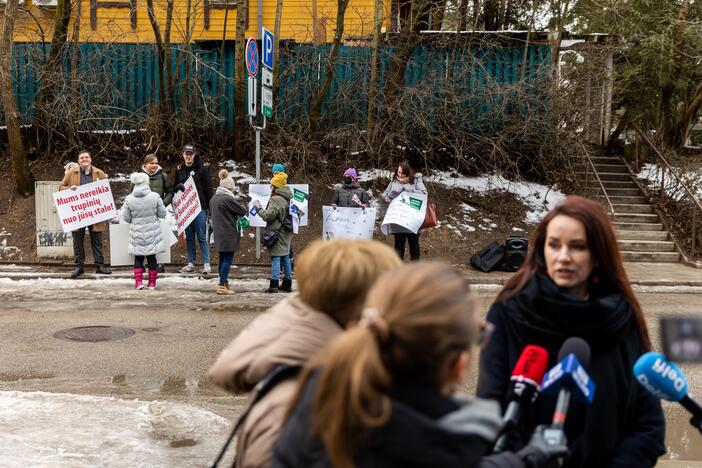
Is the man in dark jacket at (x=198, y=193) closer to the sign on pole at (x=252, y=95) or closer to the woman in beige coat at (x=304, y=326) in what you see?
the sign on pole at (x=252, y=95)

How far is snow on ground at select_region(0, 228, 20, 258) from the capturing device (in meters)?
13.1

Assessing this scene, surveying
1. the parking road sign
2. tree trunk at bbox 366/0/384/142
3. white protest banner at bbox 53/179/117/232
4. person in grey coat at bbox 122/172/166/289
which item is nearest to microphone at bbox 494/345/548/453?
person in grey coat at bbox 122/172/166/289

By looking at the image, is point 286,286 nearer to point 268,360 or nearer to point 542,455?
point 268,360

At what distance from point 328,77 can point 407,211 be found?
19.3 ft

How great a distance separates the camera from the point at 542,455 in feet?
6.07

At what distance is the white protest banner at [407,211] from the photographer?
38.0ft

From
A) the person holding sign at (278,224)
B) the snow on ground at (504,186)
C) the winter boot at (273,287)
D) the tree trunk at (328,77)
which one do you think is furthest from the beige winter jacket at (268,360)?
the snow on ground at (504,186)

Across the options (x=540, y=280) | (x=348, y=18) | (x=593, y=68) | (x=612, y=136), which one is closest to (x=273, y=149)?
(x=348, y=18)

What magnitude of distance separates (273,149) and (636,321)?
13.8m

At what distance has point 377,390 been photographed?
4.84ft

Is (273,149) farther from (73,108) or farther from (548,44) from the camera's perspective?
→ (548,44)

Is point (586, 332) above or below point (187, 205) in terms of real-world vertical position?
above

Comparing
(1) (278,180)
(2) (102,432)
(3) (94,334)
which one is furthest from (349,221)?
(2) (102,432)

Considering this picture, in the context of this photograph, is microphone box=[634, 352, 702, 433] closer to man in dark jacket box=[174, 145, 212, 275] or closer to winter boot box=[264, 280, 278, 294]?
winter boot box=[264, 280, 278, 294]
